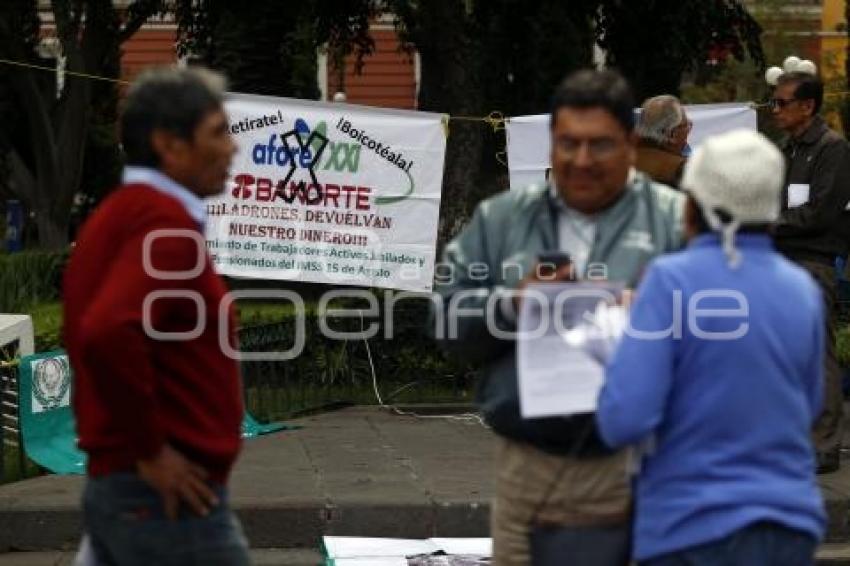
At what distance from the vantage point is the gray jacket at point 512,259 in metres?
4.02

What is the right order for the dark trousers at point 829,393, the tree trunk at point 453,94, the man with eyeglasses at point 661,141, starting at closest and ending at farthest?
the man with eyeglasses at point 661,141 → the dark trousers at point 829,393 → the tree trunk at point 453,94

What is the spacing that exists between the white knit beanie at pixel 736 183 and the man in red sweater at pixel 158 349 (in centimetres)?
112

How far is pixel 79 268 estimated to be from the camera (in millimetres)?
3826

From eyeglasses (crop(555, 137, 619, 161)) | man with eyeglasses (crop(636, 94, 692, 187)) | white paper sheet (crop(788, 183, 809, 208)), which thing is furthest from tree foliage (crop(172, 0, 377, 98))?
eyeglasses (crop(555, 137, 619, 161))

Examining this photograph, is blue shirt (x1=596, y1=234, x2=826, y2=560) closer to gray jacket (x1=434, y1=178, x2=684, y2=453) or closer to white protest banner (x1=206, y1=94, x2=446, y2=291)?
gray jacket (x1=434, y1=178, x2=684, y2=453)

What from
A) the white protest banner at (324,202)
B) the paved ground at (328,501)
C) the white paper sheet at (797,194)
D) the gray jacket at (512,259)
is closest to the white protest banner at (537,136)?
the white protest banner at (324,202)

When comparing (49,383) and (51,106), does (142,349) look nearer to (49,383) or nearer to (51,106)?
(49,383)

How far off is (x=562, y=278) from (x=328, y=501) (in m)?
4.14

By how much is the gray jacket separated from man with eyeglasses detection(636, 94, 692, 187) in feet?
7.66

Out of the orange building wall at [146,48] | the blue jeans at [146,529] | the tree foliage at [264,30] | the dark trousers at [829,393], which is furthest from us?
the orange building wall at [146,48]

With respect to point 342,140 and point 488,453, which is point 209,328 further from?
point 342,140

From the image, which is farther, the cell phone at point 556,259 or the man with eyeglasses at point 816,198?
the man with eyeglasses at point 816,198

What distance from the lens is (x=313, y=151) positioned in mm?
10938

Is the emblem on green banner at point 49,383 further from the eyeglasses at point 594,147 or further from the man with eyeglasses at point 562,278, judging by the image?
the eyeglasses at point 594,147
